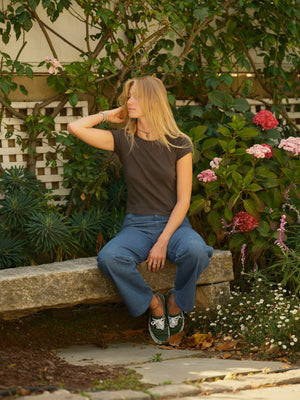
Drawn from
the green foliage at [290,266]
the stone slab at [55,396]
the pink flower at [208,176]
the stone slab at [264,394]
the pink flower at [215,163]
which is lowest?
the stone slab at [264,394]

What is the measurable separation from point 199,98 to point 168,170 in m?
1.62

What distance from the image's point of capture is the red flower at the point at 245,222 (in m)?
4.38

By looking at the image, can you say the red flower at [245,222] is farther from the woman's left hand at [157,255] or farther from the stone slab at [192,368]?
the stone slab at [192,368]

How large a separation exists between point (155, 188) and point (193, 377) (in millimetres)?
1326

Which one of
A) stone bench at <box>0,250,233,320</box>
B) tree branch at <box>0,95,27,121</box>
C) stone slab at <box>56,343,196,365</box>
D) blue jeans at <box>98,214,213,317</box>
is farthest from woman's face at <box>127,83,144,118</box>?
stone slab at <box>56,343,196,365</box>

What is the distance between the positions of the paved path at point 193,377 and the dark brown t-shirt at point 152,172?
882 millimetres

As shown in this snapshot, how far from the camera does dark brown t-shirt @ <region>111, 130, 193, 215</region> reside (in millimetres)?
3932

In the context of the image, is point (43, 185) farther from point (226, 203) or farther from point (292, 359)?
point (292, 359)

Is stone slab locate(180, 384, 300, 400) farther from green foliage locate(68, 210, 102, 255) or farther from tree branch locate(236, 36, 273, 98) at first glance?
tree branch locate(236, 36, 273, 98)

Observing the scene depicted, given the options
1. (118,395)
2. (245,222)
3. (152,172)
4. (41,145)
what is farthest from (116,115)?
(118,395)

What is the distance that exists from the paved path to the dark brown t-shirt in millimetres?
882

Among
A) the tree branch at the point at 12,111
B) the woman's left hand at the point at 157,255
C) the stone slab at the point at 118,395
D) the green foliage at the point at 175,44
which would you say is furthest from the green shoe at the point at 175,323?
the tree branch at the point at 12,111

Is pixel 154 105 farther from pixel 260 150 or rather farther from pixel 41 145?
pixel 41 145

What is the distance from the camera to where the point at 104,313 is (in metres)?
4.59
